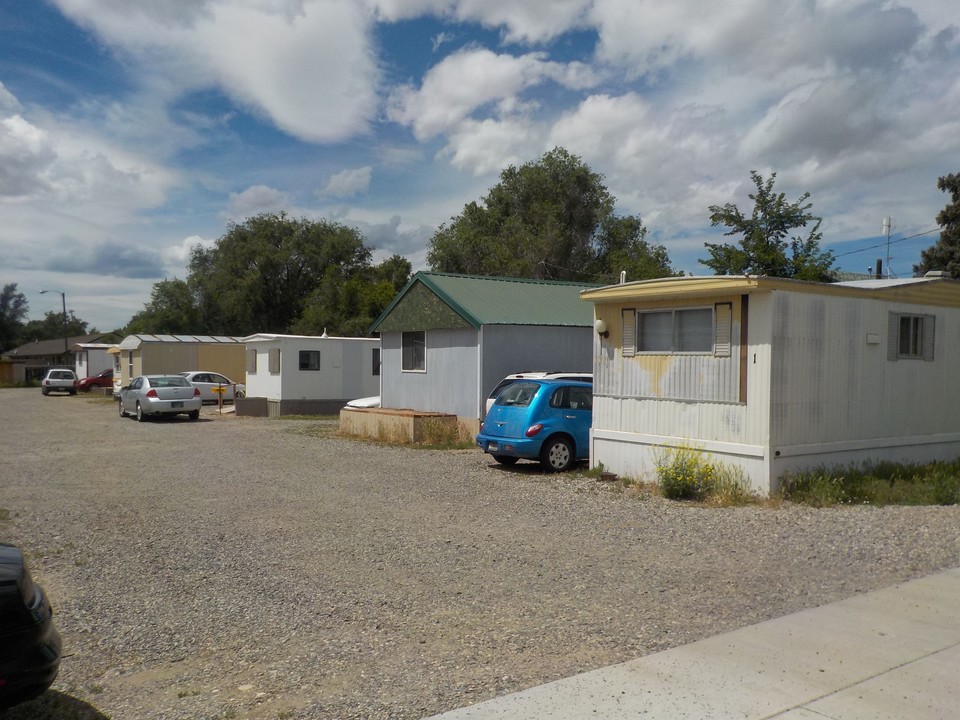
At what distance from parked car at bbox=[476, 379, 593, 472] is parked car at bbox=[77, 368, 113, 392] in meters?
37.4

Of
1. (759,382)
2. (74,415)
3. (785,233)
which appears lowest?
(74,415)

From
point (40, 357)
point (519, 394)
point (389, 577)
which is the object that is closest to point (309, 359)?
point (519, 394)

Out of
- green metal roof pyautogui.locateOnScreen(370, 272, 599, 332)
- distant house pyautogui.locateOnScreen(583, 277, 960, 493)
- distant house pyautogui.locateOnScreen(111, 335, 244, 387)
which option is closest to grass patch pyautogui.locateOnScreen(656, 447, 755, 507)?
distant house pyautogui.locateOnScreen(583, 277, 960, 493)

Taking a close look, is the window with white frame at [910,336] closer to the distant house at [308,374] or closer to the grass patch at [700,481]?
the grass patch at [700,481]

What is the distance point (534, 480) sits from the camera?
12.6m

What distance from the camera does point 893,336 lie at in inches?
471

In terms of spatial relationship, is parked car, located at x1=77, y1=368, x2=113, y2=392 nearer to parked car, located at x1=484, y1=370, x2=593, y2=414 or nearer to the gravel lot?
parked car, located at x1=484, y1=370, x2=593, y2=414

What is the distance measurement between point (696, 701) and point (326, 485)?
27.1 feet

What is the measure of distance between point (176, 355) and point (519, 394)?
26.4 metres

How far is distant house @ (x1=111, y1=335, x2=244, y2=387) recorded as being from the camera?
117 ft

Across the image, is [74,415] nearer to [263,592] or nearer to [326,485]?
[326,485]

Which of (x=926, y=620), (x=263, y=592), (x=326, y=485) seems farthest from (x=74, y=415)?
(x=926, y=620)

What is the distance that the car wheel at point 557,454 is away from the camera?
1339cm

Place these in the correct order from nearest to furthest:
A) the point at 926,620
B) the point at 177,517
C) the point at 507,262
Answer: the point at 926,620 < the point at 177,517 < the point at 507,262
